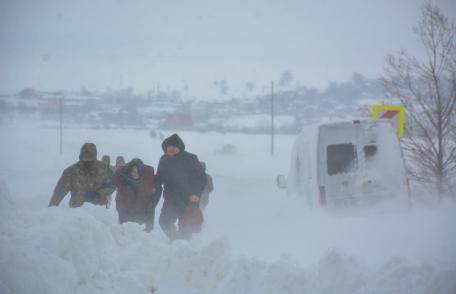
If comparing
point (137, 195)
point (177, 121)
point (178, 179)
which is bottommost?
point (137, 195)

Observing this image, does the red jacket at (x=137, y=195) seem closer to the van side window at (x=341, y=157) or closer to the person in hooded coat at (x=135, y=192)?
the person in hooded coat at (x=135, y=192)

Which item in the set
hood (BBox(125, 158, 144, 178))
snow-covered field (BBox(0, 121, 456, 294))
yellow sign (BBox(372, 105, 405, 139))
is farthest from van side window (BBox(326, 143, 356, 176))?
hood (BBox(125, 158, 144, 178))

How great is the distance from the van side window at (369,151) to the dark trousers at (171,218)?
3091 mm

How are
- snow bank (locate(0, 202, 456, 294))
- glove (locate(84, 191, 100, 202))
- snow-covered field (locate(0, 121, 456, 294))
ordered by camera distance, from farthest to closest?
glove (locate(84, 191, 100, 202)) < snow-covered field (locate(0, 121, 456, 294)) < snow bank (locate(0, 202, 456, 294))

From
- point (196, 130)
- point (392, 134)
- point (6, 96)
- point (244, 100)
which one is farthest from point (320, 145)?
point (244, 100)

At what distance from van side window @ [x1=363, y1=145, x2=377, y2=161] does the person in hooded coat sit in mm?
3410

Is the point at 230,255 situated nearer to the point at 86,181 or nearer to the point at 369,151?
the point at 86,181

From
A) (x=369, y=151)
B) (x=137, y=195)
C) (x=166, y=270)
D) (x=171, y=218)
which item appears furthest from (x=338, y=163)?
(x=166, y=270)

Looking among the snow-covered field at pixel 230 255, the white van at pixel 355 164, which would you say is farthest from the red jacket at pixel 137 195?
the white van at pixel 355 164

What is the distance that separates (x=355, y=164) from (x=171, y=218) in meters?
3.07

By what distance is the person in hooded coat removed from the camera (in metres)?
7.09

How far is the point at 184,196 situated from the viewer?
23.9ft

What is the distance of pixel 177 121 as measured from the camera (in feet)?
162

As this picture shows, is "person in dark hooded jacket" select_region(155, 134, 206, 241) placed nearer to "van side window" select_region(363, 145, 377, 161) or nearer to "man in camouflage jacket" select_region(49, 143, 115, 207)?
"man in camouflage jacket" select_region(49, 143, 115, 207)
